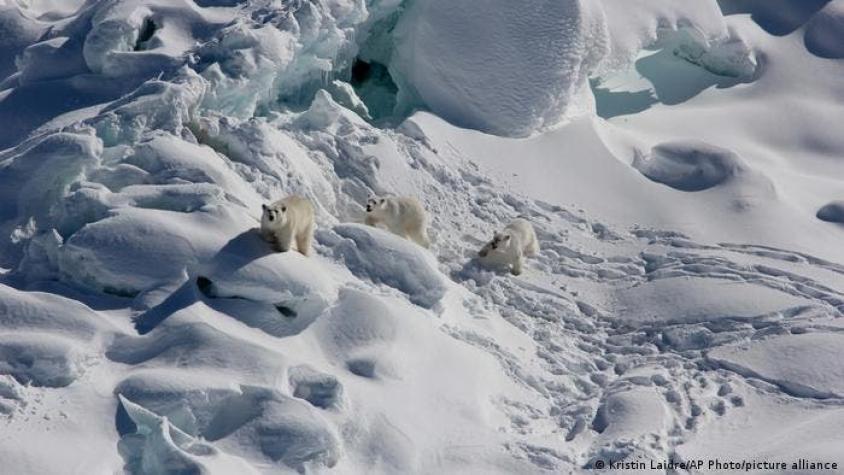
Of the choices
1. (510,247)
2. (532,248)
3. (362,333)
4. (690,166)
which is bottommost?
(690,166)

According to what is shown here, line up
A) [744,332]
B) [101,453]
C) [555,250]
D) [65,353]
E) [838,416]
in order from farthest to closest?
[555,250] → [744,332] → [838,416] → [65,353] → [101,453]

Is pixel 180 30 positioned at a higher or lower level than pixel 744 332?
higher

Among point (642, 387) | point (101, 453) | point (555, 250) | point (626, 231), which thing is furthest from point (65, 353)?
point (626, 231)

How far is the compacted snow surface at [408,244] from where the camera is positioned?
26.2 ft

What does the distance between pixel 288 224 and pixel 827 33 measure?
30.9ft

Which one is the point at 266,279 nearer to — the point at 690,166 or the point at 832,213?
the point at 690,166

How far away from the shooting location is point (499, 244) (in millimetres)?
10414

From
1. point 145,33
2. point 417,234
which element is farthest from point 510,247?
point 145,33

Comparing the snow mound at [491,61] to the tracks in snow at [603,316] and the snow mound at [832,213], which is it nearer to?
the tracks in snow at [603,316]

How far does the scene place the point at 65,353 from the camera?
7793 millimetres

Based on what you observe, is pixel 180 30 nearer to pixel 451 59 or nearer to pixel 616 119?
pixel 451 59

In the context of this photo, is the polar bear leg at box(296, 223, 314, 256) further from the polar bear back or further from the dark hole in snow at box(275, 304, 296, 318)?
the dark hole in snow at box(275, 304, 296, 318)

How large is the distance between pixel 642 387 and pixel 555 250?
2114 millimetres

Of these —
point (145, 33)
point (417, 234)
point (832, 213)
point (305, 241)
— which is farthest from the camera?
point (832, 213)
